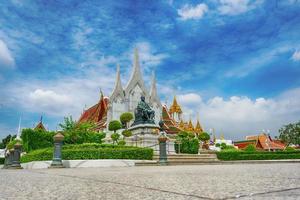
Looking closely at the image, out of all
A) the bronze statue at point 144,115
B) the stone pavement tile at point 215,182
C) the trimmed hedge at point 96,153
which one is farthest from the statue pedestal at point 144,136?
the stone pavement tile at point 215,182

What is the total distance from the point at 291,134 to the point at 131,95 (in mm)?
31170

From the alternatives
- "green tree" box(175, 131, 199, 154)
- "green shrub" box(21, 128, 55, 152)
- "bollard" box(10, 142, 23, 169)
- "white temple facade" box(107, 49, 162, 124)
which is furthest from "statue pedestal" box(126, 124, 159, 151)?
"white temple facade" box(107, 49, 162, 124)

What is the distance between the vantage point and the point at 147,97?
154ft

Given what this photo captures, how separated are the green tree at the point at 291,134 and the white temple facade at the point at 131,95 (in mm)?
24929

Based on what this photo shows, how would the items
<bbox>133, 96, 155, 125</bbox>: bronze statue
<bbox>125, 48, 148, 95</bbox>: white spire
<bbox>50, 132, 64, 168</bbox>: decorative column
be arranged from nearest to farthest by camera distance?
<bbox>50, 132, 64, 168</bbox>: decorative column < <bbox>133, 96, 155, 125</bbox>: bronze statue < <bbox>125, 48, 148, 95</bbox>: white spire

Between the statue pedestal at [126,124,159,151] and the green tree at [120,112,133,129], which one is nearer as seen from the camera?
the statue pedestal at [126,124,159,151]

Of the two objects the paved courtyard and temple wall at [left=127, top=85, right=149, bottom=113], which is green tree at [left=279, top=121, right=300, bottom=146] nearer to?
temple wall at [left=127, top=85, right=149, bottom=113]

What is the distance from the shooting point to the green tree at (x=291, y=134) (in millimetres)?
52469

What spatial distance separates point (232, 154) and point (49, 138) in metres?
16.0

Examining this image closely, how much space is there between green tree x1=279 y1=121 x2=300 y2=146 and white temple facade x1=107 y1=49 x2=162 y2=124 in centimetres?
2493

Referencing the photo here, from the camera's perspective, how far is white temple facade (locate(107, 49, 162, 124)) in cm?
4325

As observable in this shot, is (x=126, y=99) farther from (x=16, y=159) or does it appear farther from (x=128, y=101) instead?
(x=16, y=159)

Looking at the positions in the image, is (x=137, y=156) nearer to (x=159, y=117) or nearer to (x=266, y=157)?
(x=266, y=157)

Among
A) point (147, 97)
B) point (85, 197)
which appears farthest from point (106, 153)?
point (147, 97)
